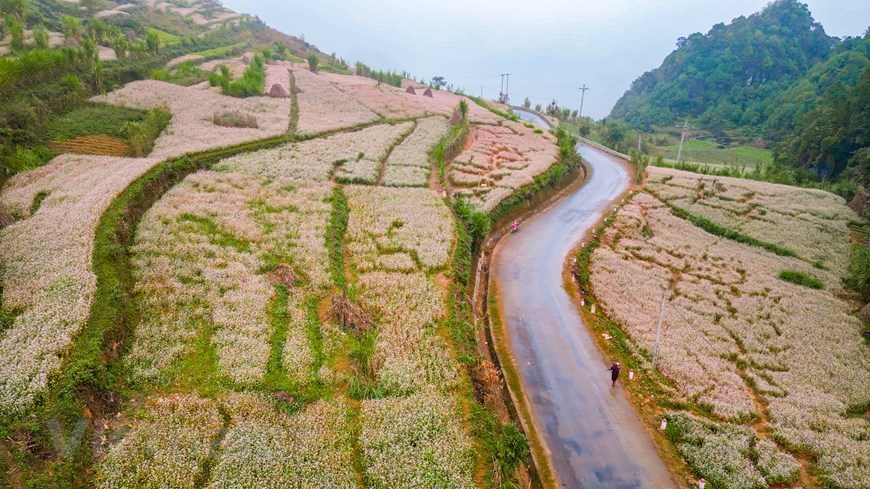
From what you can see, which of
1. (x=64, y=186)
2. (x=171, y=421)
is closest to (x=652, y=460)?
(x=171, y=421)

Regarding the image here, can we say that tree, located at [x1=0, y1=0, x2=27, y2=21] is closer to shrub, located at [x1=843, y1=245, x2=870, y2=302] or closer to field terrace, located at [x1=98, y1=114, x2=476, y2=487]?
field terrace, located at [x1=98, y1=114, x2=476, y2=487]

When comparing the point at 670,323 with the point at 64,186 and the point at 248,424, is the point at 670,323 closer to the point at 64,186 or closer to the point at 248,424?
the point at 248,424

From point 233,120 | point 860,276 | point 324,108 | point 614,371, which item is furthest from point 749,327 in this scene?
point 324,108

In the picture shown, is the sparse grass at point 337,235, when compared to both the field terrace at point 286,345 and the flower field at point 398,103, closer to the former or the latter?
the field terrace at point 286,345

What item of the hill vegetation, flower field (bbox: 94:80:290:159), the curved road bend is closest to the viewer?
the curved road bend

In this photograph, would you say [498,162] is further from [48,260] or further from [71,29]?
[71,29]

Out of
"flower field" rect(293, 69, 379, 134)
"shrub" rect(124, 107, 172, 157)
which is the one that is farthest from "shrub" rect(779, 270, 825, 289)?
"shrub" rect(124, 107, 172, 157)
